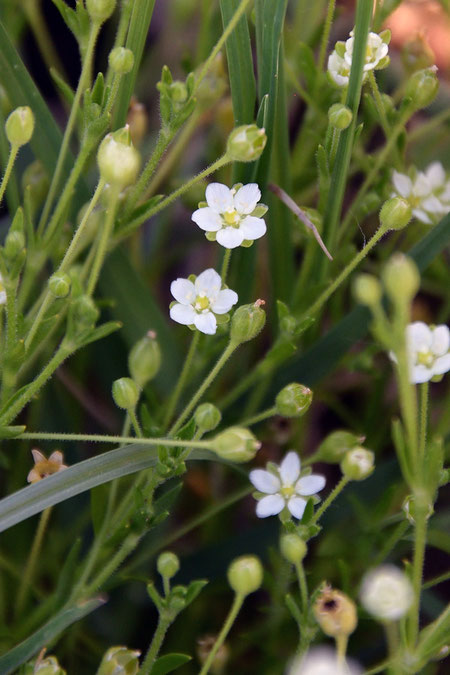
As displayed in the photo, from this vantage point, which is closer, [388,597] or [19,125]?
[388,597]

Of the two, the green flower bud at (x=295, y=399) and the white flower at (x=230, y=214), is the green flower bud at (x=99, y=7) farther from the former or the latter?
the green flower bud at (x=295, y=399)

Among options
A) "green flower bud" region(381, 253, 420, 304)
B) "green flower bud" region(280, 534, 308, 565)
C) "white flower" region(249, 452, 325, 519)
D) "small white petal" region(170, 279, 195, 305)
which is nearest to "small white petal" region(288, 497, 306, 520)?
"white flower" region(249, 452, 325, 519)

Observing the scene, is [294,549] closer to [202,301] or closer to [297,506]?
[297,506]

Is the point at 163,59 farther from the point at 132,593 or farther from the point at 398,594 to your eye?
the point at 398,594

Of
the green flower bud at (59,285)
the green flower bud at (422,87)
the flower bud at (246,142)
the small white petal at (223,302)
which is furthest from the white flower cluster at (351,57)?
the green flower bud at (59,285)

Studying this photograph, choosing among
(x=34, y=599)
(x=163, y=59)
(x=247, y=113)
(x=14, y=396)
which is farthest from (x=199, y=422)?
(x=163, y=59)

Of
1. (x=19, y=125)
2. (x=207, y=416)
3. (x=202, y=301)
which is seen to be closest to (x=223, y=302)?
(x=202, y=301)

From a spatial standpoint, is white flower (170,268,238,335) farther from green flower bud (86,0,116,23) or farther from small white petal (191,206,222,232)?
green flower bud (86,0,116,23)
